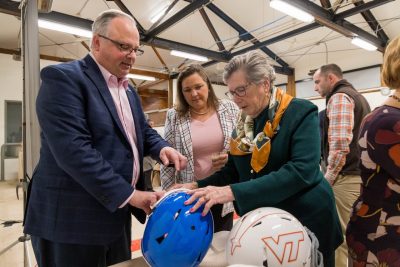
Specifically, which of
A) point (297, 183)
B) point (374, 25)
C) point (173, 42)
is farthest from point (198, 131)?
point (374, 25)

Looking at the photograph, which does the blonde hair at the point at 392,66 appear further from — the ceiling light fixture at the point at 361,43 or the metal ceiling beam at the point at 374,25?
the metal ceiling beam at the point at 374,25

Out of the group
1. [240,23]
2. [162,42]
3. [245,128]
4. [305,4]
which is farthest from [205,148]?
[240,23]

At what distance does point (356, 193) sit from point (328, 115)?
0.67 metres

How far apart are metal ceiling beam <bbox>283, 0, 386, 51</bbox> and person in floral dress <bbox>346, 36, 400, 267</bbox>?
4016 mm

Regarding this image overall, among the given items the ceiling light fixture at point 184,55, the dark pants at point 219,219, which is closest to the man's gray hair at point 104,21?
the dark pants at point 219,219

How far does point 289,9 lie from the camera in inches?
187

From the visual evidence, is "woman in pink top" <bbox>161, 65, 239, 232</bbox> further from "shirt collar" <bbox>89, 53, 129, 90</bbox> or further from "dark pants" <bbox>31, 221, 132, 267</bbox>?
"dark pants" <bbox>31, 221, 132, 267</bbox>

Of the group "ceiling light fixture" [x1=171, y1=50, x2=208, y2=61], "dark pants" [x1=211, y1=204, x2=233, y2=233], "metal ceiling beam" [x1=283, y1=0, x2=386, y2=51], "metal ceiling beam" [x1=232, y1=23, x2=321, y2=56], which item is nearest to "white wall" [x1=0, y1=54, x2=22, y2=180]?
"ceiling light fixture" [x1=171, y1=50, x2=208, y2=61]

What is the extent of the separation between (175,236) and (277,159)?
524 millimetres

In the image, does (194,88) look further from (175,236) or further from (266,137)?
(175,236)

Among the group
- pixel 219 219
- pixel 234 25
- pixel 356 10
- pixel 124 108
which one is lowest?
pixel 219 219

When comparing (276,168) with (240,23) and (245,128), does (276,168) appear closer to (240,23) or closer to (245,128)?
(245,128)

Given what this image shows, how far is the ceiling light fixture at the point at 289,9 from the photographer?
457 cm

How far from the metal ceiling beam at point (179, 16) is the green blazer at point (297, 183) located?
5.19 meters
